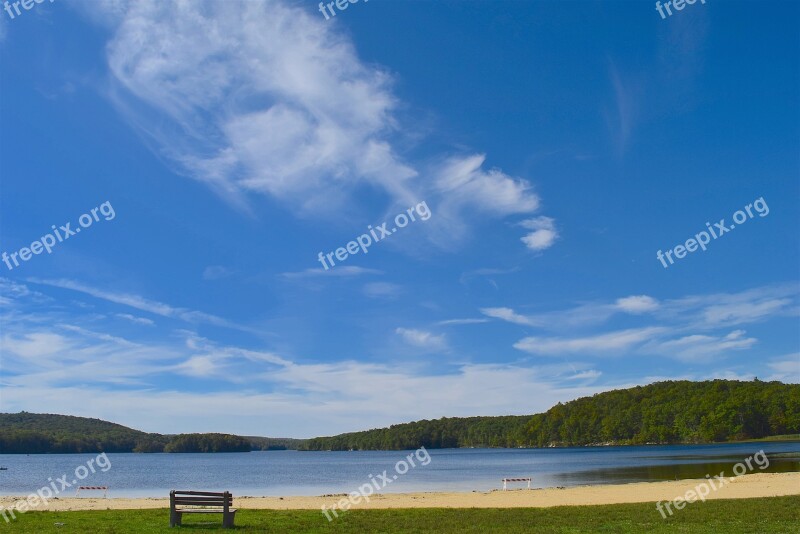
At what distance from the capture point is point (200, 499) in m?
20.6

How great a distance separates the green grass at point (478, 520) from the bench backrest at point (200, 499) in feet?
2.61

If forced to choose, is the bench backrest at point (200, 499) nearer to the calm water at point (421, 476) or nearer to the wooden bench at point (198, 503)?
the wooden bench at point (198, 503)

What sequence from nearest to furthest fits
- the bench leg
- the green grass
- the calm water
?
the green grass → the bench leg → the calm water

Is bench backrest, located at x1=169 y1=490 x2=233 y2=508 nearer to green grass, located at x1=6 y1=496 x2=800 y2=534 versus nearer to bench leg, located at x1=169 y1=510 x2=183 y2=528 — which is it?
bench leg, located at x1=169 y1=510 x2=183 y2=528

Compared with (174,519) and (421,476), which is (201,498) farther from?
(421,476)

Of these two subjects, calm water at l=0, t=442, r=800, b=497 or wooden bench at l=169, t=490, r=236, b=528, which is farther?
calm water at l=0, t=442, r=800, b=497

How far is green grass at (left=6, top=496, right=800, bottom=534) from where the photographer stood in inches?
770

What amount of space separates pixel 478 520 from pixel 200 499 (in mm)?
9507

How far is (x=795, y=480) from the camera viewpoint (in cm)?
4088

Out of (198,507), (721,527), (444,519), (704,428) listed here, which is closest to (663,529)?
(721,527)

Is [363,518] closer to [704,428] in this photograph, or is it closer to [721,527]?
[721,527]

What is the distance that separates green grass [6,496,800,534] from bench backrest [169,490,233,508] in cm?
79

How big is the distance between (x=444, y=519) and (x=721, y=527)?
901 cm

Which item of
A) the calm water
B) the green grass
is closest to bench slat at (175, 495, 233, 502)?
the green grass
